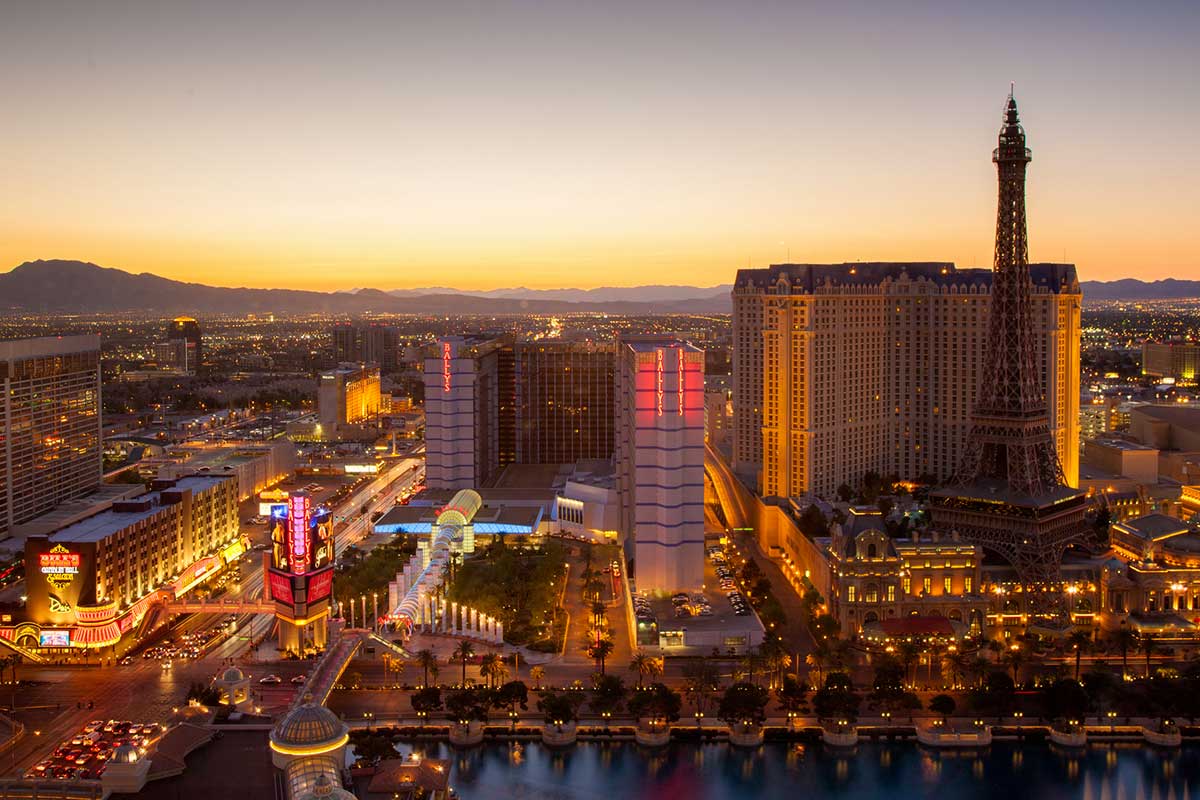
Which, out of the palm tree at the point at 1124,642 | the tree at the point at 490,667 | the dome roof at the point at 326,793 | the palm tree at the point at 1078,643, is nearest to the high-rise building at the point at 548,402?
the tree at the point at 490,667

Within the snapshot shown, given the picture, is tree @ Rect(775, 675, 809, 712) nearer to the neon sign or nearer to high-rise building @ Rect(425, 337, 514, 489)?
the neon sign

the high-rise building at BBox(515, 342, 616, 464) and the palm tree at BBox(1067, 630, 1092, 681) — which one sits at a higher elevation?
the high-rise building at BBox(515, 342, 616, 464)

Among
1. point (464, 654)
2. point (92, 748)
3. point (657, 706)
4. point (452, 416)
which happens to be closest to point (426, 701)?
point (464, 654)

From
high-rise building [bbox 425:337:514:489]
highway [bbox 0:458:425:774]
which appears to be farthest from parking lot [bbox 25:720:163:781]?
high-rise building [bbox 425:337:514:489]

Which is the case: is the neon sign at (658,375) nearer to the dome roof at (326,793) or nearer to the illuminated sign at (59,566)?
the illuminated sign at (59,566)

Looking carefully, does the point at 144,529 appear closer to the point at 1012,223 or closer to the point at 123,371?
the point at 1012,223

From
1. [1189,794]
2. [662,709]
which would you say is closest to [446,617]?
[662,709]
